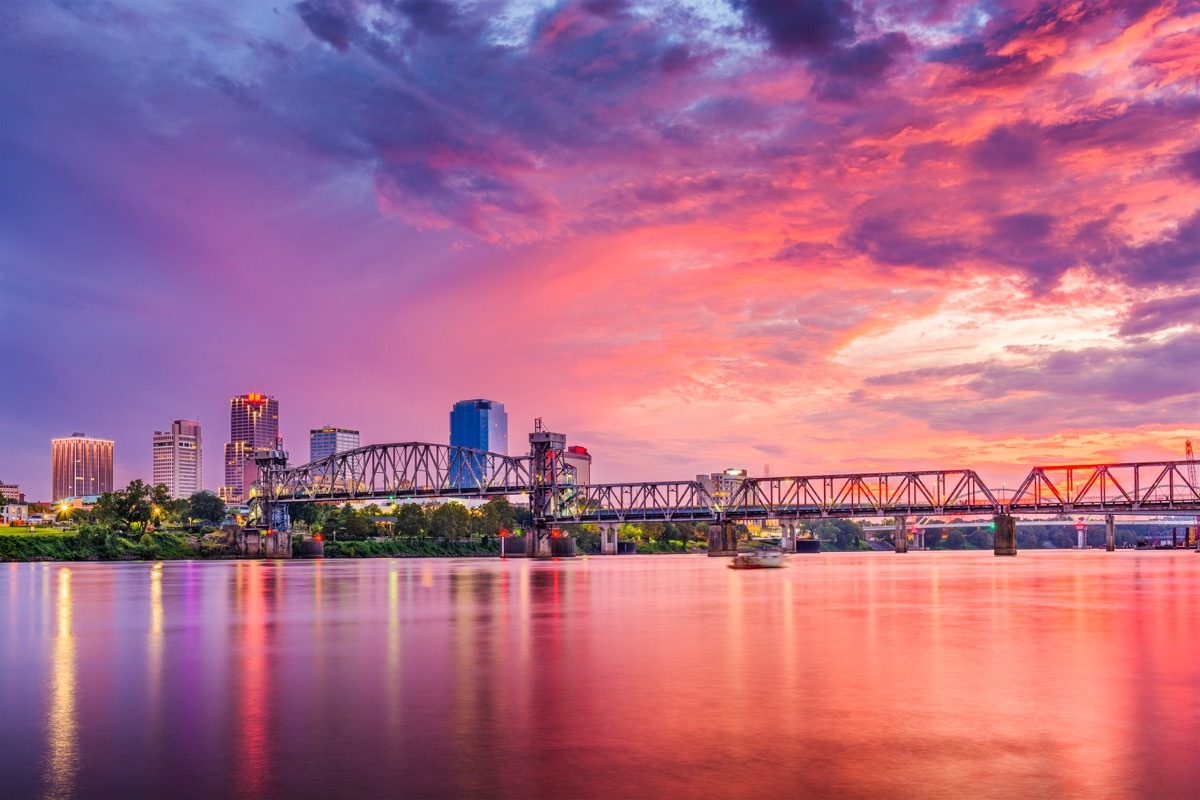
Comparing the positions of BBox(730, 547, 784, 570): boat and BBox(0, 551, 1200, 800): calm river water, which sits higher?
BBox(0, 551, 1200, 800): calm river water

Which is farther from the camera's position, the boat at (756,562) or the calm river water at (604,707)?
the boat at (756,562)

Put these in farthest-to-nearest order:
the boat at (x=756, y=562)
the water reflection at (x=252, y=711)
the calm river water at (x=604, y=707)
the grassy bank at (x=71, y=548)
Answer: the grassy bank at (x=71, y=548), the boat at (x=756, y=562), the water reflection at (x=252, y=711), the calm river water at (x=604, y=707)

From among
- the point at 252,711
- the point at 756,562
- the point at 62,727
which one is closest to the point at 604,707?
the point at 252,711

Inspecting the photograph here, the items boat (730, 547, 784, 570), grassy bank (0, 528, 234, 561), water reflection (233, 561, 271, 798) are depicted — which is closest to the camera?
water reflection (233, 561, 271, 798)

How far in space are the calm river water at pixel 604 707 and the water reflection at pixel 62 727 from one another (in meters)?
0.08

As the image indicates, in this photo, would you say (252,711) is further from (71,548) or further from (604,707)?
(71,548)

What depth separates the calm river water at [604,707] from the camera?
16062 millimetres

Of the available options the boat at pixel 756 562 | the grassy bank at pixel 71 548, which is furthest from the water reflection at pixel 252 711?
the grassy bank at pixel 71 548

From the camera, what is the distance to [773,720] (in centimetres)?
2080

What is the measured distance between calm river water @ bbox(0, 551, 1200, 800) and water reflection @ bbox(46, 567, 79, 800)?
83 millimetres

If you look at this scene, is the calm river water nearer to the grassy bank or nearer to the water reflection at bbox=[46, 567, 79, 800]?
the water reflection at bbox=[46, 567, 79, 800]

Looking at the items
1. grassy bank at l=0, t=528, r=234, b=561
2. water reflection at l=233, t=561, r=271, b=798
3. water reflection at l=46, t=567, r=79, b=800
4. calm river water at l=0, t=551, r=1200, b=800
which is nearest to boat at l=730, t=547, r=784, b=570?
calm river water at l=0, t=551, r=1200, b=800

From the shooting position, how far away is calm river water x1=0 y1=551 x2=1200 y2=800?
16.1 m

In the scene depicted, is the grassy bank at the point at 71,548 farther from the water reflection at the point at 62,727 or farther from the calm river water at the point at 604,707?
the water reflection at the point at 62,727
